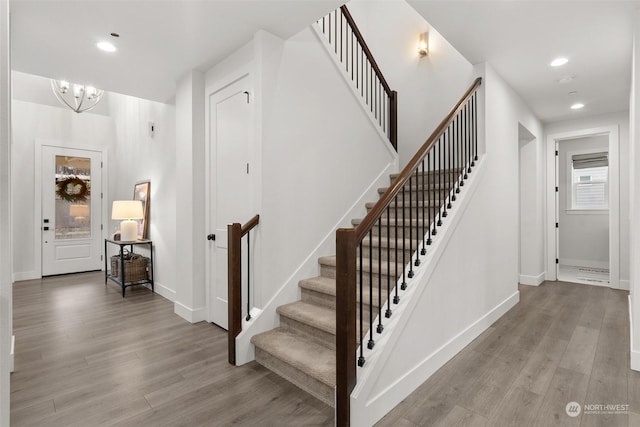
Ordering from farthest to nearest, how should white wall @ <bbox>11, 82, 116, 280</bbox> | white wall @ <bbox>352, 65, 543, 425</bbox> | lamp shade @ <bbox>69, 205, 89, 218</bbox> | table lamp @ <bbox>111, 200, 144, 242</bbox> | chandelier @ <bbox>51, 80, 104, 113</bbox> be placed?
lamp shade @ <bbox>69, 205, 89, 218</bbox>
white wall @ <bbox>11, 82, 116, 280</bbox>
table lamp @ <bbox>111, 200, 144, 242</bbox>
chandelier @ <bbox>51, 80, 104, 113</bbox>
white wall @ <bbox>352, 65, 543, 425</bbox>

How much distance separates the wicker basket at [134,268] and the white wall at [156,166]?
0.99ft

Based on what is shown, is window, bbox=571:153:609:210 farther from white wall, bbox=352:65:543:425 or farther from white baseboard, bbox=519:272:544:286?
white wall, bbox=352:65:543:425

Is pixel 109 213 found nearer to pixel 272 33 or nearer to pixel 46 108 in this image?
pixel 46 108

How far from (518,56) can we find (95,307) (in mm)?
5560

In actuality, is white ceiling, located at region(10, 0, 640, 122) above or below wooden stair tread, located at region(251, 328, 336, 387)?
above

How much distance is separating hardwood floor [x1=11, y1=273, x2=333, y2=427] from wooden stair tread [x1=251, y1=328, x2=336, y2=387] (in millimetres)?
166

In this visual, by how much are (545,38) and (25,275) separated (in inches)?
314

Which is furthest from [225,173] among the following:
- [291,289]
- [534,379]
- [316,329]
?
[534,379]

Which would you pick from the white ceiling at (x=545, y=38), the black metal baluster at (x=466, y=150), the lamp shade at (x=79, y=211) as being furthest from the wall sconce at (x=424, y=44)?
the lamp shade at (x=79, y=211)

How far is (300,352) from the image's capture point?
7.70 ft

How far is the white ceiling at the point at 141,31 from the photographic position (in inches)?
94.8

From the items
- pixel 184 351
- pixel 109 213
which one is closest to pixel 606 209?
pixel 184 351

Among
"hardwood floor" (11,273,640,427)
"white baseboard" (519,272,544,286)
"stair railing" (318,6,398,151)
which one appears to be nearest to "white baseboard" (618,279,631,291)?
"white baseboard" (519,272,544,286)

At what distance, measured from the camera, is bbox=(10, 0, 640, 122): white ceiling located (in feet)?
7.91
